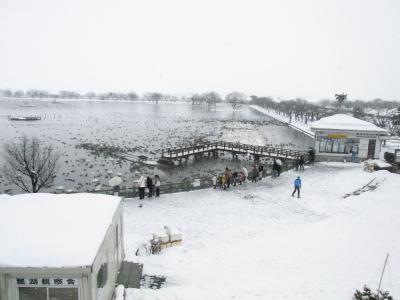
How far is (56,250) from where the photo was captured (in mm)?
7383

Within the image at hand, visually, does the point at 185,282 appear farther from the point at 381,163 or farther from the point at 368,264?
the point at 381,163

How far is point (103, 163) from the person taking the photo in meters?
36.0

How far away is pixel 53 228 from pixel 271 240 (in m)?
9.25

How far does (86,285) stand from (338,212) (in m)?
14.8

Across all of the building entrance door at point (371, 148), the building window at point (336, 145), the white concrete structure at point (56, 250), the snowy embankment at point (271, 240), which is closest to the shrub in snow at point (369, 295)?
the snowy embankment at point (271, 240)

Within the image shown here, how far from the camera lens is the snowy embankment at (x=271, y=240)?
1084 centimetres

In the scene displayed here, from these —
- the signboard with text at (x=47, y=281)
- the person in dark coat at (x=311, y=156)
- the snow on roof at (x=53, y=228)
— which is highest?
the snow on roof at (x=53, y=228)

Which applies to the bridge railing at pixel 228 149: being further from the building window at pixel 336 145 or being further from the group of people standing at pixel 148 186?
the group of people standing at pixel 148 186

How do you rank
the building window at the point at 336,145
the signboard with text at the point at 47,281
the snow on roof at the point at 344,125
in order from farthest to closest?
the building window at the point at 336,145, the snow on roof at the point at 344,125, the signboard with text at the point at 47,281

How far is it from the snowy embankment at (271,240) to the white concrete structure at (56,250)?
2.68 metres

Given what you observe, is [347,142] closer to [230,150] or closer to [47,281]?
[230,150]

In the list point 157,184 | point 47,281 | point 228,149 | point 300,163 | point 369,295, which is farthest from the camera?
point 228,149

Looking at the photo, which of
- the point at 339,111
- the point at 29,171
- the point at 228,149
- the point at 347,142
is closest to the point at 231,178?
the point at 29,171

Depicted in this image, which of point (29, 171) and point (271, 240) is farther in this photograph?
point (29, 171)
